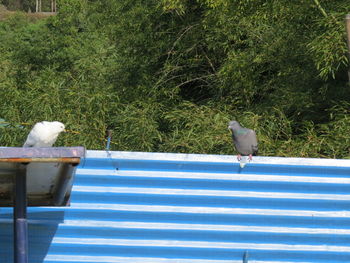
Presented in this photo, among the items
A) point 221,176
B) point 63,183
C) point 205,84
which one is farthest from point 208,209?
point 205,84

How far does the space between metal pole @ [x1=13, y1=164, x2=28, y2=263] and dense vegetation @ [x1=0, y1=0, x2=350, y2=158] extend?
10.3 ft

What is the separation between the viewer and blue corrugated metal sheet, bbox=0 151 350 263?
11.8 feet

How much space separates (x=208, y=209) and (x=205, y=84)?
6.32 metres

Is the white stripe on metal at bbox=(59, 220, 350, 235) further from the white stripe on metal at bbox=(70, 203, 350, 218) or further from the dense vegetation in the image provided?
the dense vegetation

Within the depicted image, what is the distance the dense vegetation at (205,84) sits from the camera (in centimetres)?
648

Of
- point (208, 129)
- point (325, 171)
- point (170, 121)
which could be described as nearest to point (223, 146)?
point (208, 129)

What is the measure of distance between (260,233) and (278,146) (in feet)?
9.37

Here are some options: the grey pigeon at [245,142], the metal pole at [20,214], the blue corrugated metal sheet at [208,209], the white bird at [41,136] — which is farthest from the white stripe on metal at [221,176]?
the grey pigeon at [245,142]

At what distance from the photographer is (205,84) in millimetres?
9805

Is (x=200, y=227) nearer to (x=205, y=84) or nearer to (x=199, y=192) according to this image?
(x=199, y=192)

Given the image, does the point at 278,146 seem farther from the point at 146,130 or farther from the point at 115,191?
the point at 115,191

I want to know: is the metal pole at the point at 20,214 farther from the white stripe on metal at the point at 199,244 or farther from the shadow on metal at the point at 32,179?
the white stripe on metal at the point at 199,244

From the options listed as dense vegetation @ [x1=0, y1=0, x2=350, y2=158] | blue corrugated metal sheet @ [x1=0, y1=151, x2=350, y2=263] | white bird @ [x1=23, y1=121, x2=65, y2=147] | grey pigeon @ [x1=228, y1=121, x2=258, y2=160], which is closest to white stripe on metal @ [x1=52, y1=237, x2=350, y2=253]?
blue corrugated metal sheet @ [x1=0, y1=151, x2=350, y2=263]

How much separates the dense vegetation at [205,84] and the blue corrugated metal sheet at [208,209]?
2.33m
